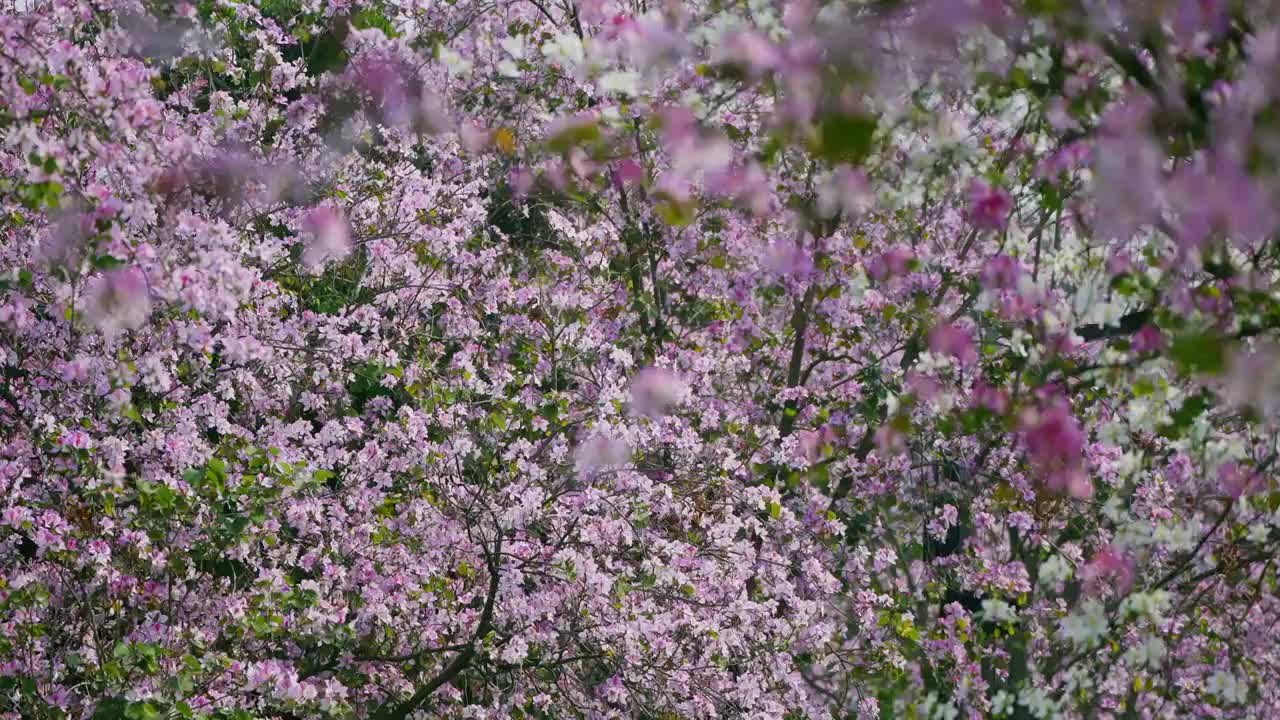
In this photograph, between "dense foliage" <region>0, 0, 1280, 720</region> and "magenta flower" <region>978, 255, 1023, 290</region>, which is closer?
"dense foliage" <region>0, 0, 1280, 720</region>

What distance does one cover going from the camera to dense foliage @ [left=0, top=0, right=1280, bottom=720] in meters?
4.77

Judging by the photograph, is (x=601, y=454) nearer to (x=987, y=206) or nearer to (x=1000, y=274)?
(x=1000, y=274)

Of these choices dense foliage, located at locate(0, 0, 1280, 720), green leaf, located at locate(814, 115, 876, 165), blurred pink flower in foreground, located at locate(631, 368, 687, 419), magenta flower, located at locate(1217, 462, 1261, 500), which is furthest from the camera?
blurred pink flower in foreground, located at locate(631, 368, 687, 419)

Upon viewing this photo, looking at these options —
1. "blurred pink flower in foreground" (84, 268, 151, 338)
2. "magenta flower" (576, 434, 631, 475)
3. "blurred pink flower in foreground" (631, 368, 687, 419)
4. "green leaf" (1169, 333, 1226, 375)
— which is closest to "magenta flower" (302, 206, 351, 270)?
"magenta flower" (576, 434, 631, 475)

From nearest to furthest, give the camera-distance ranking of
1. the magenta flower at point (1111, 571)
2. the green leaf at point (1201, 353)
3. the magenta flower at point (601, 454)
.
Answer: the green leaf at point (1201, 353) < the magenta flower at point (1111, 571) < the magenta flower at point (601, 454)

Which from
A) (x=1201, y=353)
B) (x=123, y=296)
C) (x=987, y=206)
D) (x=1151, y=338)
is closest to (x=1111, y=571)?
(x=1151, y=338)

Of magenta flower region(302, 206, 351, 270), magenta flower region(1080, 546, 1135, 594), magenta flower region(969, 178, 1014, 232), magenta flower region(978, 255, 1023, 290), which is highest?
magenta flower region(302, 206, 351, 270)

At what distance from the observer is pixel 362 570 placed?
9.27 m

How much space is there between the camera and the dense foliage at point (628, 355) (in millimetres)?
4766

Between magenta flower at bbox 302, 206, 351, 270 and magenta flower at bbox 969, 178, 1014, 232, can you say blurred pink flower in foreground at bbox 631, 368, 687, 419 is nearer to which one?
magenta flower at bbox 302, 206, 351, 270

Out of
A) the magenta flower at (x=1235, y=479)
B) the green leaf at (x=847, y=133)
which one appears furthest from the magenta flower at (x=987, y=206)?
the green leaf at (x=847, y=133)

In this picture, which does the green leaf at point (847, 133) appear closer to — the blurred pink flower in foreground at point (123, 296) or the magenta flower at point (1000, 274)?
the magenta flower at point (1000, 274)

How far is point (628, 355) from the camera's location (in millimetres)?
10172

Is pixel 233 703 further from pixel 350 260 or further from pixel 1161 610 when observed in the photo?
pixel 1161 610
